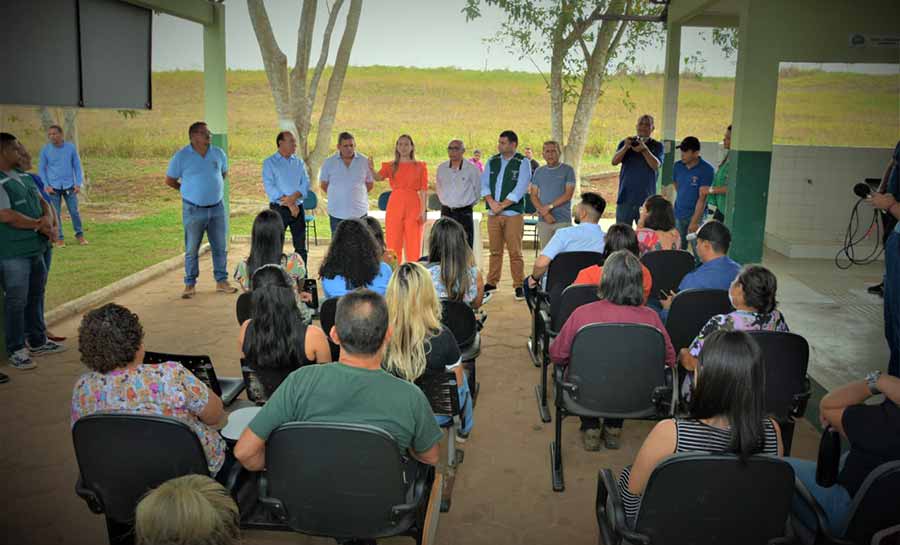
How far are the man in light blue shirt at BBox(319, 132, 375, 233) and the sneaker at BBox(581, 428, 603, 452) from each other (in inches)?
169

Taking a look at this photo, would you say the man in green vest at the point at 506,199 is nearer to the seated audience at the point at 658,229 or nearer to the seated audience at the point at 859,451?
the seated audience at the point at 658,229

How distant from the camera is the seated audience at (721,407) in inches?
85.7

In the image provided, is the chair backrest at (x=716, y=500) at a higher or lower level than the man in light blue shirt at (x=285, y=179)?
lower

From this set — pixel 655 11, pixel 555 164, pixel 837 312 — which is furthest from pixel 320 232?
pixel 837 312

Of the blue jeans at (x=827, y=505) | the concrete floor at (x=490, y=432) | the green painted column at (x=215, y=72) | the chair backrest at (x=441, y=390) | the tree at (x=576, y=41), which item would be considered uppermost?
the tree at (x=576, y=41)

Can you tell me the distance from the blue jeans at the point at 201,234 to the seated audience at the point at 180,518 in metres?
6.06

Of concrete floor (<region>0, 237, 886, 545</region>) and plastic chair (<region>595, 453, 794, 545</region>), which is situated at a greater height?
plastic chair (<region>595, 453, 794, 545</region>)

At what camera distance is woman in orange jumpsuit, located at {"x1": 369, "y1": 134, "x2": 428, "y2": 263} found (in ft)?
25.4

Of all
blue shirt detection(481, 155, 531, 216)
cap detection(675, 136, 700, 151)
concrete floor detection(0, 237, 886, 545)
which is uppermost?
cap detection(675, 136, 700, 151)

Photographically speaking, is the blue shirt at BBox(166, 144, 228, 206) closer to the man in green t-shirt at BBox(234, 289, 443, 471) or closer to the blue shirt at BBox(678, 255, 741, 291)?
the blue shirt at BBox(678, 255, 741, 291)

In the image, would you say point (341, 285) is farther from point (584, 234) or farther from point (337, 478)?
point (337, 478)

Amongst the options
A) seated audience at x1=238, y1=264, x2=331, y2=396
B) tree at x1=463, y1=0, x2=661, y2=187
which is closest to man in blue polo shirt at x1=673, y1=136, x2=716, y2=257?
seated audience at x1=238, y1=264, x2=331, y2=396

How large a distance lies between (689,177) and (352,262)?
4.63 meters

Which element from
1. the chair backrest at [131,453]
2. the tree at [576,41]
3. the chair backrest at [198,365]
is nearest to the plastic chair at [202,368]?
the chair backrest at [198,365]
